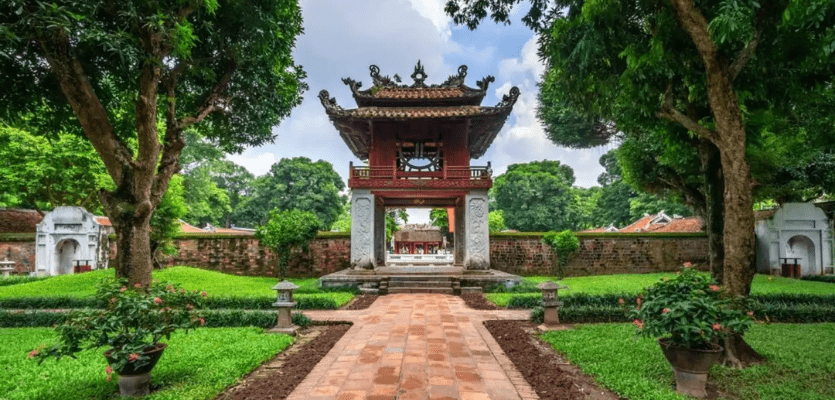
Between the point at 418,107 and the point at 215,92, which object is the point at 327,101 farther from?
the point at 215,92

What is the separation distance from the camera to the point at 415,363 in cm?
467

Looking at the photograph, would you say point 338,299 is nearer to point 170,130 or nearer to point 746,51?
point 170,130

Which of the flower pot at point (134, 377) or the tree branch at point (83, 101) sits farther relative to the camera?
the tree branch at point (83, 101)

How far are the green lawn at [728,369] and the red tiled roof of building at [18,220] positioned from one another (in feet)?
81.6

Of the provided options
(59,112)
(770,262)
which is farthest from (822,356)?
(770,262)

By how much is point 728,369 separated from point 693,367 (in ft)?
3.40

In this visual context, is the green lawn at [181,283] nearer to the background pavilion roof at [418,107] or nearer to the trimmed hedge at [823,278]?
the background pavilion roof at [418,107]

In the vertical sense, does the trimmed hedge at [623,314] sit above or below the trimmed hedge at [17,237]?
below

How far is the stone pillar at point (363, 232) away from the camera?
40.0 feet

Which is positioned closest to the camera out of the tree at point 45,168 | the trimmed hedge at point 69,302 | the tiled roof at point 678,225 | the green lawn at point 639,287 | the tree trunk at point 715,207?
the tree trunk at point 715,207

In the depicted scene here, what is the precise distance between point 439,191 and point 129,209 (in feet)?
26.1

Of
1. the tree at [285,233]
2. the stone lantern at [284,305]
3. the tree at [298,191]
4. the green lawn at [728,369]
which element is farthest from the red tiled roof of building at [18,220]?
the green lawn at [728,369]

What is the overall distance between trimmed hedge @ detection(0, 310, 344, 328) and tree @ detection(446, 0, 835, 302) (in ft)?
19.0

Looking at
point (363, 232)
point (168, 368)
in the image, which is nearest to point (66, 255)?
point (363, 232)
